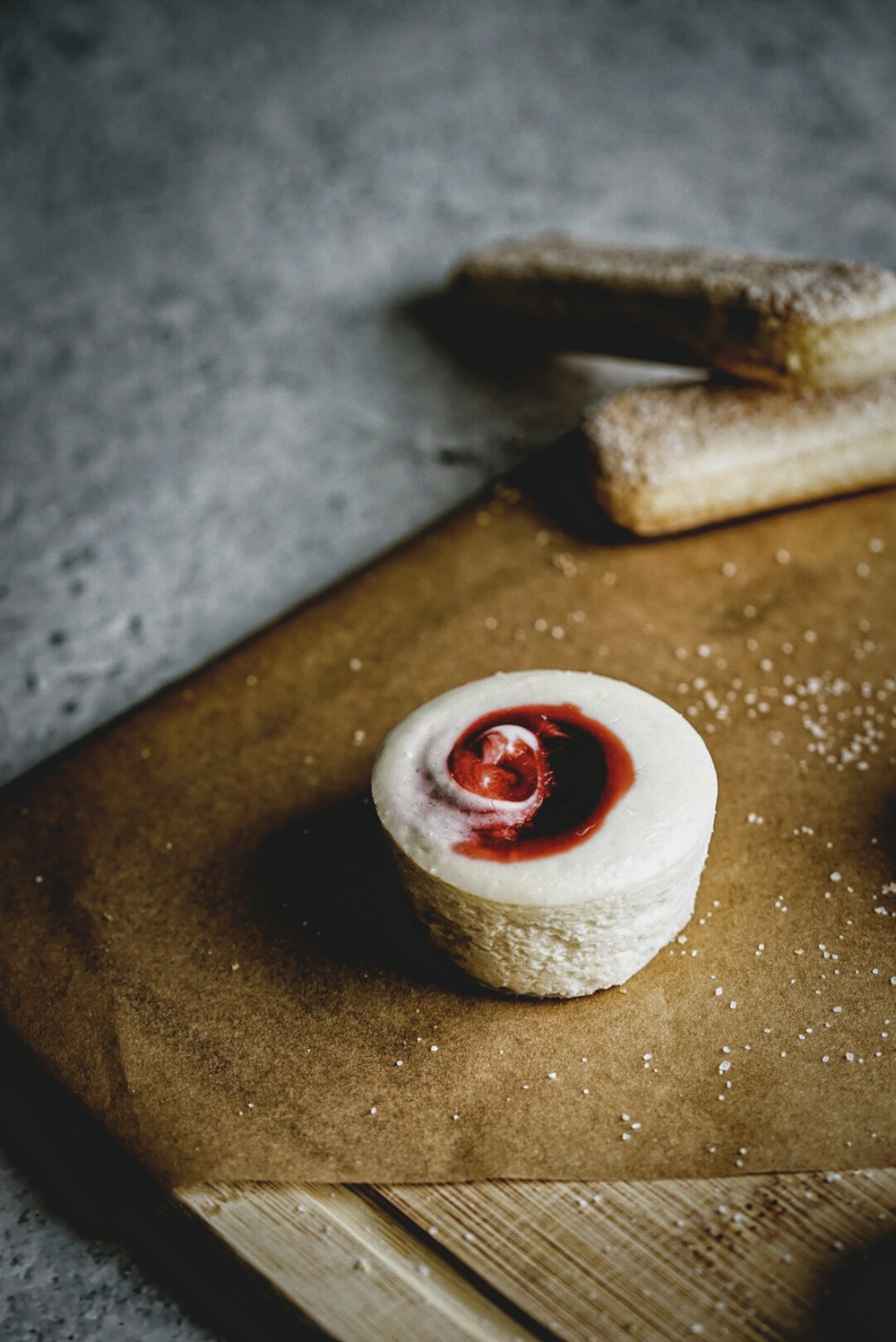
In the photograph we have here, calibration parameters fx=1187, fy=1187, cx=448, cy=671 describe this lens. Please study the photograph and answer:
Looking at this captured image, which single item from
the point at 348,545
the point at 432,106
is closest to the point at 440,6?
the point at 432,106

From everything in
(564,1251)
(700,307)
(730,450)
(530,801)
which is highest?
(700,307)

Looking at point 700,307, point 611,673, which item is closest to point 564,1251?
point 611,673

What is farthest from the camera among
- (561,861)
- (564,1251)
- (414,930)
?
(414,930)

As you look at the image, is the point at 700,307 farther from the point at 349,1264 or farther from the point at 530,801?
the point at 349,1264

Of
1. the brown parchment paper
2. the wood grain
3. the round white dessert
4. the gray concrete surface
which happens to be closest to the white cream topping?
the round white dessert

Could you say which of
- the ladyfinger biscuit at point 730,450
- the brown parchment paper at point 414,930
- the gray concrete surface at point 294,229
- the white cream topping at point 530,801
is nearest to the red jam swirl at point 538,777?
the white cream topping at point 530,801

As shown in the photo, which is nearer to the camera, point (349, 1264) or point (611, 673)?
point (349, 1264)

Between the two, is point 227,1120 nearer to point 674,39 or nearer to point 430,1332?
point 430,1332
